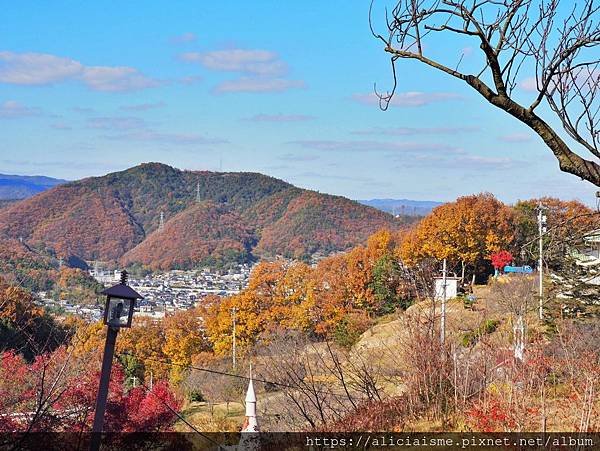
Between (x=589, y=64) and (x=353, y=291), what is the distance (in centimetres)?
2481

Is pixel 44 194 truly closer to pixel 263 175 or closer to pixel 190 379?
pixel 263 175

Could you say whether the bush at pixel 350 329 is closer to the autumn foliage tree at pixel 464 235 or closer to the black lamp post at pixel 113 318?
the autumn foliage tree at pixel 464 235

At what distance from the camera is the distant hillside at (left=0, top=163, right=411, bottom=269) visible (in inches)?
2598

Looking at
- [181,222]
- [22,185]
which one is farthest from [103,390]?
[22,185]

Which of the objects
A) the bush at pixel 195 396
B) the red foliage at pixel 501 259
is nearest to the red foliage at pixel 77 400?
the bush at pixel 195 396

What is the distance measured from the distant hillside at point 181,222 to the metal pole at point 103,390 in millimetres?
55191

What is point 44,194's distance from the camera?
261ft

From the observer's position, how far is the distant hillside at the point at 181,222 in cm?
6600

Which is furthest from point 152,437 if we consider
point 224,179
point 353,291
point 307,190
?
point 224,179

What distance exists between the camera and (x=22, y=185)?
134 m

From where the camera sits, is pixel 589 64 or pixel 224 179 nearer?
pixel 589 64

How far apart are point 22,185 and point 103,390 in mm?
141091

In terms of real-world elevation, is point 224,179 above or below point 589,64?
above

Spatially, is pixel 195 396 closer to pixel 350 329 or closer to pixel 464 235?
pixel 350 329
